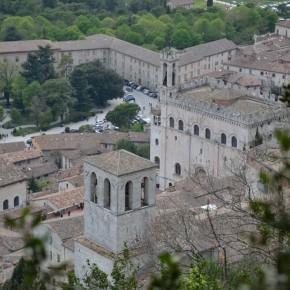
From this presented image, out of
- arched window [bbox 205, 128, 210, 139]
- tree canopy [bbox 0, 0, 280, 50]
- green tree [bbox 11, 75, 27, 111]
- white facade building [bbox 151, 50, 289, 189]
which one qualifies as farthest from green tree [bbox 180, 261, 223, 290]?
tree canopy [bbox 0, 0, 280, 50]

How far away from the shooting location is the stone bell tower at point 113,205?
805 inches

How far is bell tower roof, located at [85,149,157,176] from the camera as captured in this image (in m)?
20.6

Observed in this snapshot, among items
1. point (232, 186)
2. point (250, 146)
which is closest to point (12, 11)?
point (250, 146)

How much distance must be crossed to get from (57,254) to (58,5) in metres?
47.4

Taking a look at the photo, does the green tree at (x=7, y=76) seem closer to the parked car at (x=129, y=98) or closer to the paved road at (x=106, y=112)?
the paved road at (x=106, y=112)

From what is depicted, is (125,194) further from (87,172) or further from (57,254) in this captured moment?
(57,254)

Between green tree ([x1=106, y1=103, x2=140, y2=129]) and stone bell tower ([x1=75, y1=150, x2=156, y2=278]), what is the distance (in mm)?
23640

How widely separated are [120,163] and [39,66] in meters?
31.6

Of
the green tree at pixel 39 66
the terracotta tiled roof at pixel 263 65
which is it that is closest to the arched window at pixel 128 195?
the terracotta tiled roof at pixel 263 65

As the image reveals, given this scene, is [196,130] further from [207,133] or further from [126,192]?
[126,192]

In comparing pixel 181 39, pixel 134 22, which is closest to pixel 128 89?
pixel 181 39

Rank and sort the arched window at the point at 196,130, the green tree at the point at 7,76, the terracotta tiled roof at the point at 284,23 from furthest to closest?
the terracotta tiled roof at the point at 284,23 < the green tree at the point at 7,76 < the arched window at the point at 196,130

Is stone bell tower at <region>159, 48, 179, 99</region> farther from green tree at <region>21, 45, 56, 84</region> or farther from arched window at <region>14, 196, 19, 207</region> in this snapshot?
green tree at <region>21, 45, 56, 84</region>

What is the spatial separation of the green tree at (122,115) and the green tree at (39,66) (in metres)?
7.64
